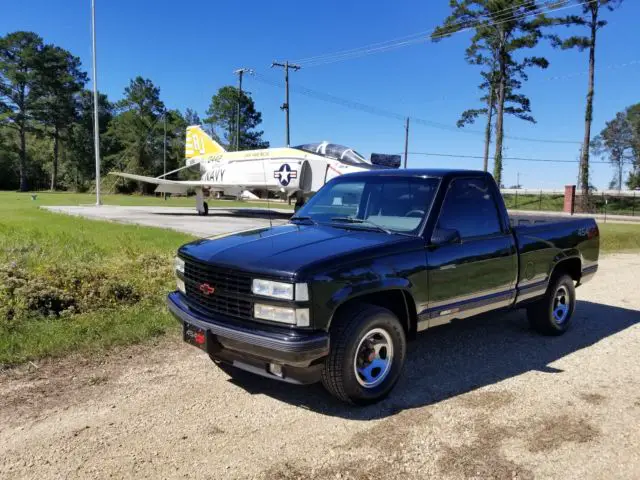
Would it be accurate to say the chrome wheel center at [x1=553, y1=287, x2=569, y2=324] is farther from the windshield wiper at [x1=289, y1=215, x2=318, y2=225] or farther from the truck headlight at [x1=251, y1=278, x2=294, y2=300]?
the truck headlight at [x1=251, y1=278, x2=294, y2=300]

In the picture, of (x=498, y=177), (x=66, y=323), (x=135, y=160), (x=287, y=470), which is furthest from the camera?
(x=135, y=160)

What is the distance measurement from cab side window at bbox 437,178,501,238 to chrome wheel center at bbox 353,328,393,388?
3.86 ft

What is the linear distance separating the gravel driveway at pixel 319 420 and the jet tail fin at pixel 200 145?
29.2 metres

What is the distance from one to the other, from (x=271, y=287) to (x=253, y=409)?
1051 millimetres

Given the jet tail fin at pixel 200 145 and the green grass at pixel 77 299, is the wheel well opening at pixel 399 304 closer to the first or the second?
the green grass at pixel 77 299

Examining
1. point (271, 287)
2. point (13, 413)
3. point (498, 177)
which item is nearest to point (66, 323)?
point (13, 413)

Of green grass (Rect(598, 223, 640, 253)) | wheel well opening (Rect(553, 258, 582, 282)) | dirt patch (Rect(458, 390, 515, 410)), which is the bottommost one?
dirt patch (Rect(458, 390, 515, 410))

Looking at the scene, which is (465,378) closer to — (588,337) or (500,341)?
(500,341)

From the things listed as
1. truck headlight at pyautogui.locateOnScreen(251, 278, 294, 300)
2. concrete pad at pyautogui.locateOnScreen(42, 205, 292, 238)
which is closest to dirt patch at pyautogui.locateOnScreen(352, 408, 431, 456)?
truck headlight at pyautogui.locateOnScreen(251, 278, 294, 300)

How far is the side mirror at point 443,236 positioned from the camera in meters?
4.29

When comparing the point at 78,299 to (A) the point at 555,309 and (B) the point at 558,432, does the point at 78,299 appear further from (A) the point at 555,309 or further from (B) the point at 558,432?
(A) the point at 555,309

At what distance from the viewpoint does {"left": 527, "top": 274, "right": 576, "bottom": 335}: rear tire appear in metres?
5.82

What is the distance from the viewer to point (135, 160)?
77.9 m

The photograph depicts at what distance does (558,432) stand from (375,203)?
8.19 ft
